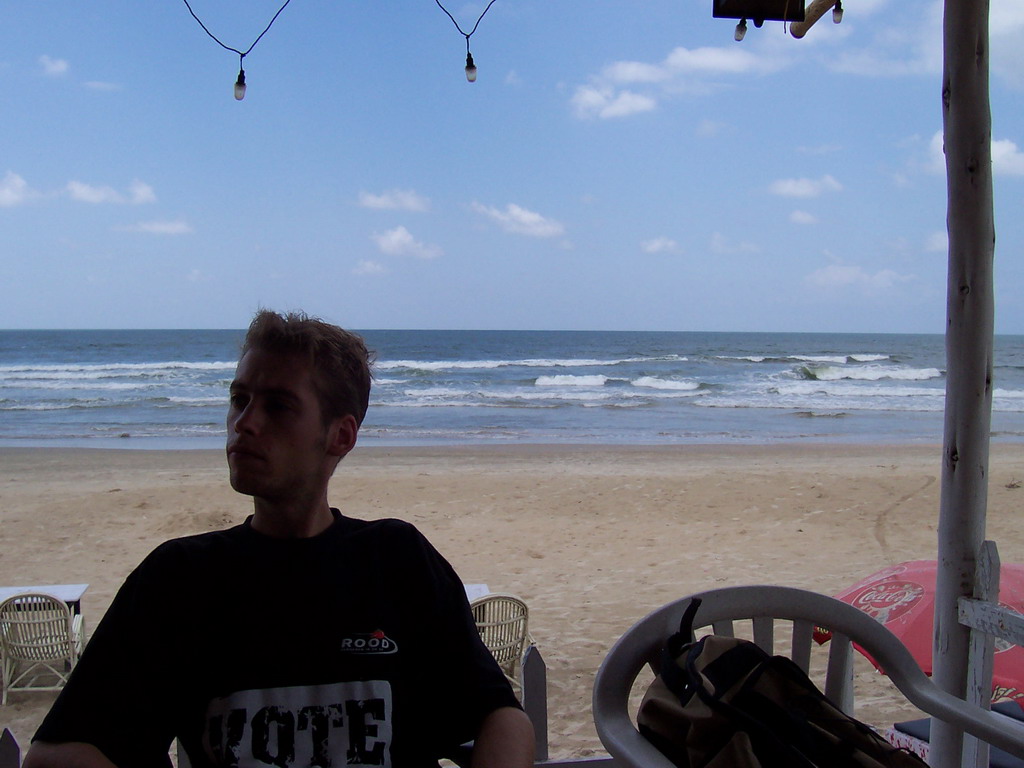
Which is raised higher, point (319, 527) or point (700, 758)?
point (319, 527)

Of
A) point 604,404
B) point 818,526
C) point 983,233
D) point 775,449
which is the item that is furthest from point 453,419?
point 983,233

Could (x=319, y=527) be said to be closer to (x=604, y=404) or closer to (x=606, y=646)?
(x=606, y=646)

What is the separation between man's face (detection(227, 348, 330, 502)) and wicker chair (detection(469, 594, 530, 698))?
2.99 metres

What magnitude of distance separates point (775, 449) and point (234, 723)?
13.3 metres

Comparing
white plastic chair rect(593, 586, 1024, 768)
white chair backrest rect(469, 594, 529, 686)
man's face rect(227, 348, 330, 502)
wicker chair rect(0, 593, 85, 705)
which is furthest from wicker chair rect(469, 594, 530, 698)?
man's face rect(227, 348, 330, 502)

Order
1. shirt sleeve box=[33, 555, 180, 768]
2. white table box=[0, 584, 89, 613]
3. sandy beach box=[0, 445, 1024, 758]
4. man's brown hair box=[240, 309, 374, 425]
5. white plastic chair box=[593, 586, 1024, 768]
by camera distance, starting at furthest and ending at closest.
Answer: sandy beach box=[0, 445, 1024, 758], white table box=[0, 584, 89, 613], man's brown hair box=[240, 309, 374, 425], white plastic chair box=[593, 586, 1024, 768], shirt sleeve box=[33, 555, 180, 768]

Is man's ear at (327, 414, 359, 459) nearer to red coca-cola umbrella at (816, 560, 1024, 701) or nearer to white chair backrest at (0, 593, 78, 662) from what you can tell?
red coca-cola umbrella at (816, 560, 1024, 701)

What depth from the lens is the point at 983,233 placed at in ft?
6.74

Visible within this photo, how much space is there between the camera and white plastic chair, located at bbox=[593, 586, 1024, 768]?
1.33m

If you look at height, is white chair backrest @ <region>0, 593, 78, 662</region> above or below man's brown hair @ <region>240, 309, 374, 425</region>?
below

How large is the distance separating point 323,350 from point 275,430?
0.17 meters

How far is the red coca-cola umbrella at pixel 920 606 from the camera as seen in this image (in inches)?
105

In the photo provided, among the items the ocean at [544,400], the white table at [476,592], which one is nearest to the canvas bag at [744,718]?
the white table at [476,592]

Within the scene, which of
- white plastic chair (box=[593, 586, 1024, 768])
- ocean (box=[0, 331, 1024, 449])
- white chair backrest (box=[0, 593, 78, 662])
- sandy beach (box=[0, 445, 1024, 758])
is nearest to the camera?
white plastic chair (box=[593, 586, 1024, 768])
